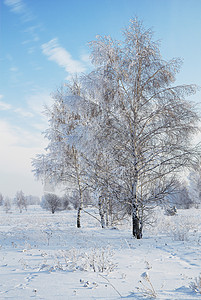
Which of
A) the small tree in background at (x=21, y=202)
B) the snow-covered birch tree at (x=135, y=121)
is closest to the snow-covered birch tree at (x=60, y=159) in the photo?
the snow-covered birch tree at (x=135, y=121)

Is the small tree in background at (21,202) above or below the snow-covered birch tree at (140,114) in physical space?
below

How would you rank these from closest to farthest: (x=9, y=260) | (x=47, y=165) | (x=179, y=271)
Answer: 1. (x=179, y=271)
2. (x=9, y=260)
3. (x=47, y=165)

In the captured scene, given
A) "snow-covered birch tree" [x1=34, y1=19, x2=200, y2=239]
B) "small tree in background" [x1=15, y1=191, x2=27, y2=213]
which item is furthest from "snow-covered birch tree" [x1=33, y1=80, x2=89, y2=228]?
"small tree in background" [x1=15, y1=191, x2=27, y2=213]

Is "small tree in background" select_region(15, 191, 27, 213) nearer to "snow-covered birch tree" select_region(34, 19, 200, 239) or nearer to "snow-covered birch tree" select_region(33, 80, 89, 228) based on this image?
"snow-covered birch tree" select_region(33, 80, 89, 228)

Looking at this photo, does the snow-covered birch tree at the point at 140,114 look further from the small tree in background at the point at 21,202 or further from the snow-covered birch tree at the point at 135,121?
the small tree in background at the point at 21,202

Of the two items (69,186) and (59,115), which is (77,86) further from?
(69,186)

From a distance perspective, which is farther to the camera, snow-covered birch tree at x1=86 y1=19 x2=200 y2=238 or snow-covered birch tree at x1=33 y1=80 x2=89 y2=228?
snow-covered birch tree at x1=33 y1=80 x2=89 y2=228

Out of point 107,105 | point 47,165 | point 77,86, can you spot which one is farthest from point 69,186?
point 107,105

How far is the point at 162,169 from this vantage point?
7531 mm

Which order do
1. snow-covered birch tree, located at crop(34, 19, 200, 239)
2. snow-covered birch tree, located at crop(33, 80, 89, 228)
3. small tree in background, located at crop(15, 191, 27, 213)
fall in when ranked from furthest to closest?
small tree in background, located at crop(15, 191, 27, 213)
snow-covered birch tree, located at crop(33, 80, 89, 228)
snow-covered birch tree, located at crop(34, 19, 200, 239)

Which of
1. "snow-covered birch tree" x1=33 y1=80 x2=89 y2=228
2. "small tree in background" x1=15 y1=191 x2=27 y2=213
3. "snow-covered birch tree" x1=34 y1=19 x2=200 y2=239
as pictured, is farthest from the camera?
"small tree in background" x1=15 y1=191 x2=27 y2=213

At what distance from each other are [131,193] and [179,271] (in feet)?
13.2

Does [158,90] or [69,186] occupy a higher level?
[158,90]

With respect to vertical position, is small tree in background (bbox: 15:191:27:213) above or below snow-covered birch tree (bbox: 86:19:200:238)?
below
